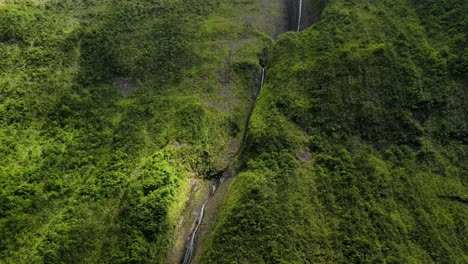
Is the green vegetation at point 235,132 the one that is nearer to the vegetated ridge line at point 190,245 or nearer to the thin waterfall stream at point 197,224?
the thin waterfall stream at point 197,224

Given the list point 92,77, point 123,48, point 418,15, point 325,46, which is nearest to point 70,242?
point 92,77

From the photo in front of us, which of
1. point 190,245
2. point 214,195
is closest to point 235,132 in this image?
point 214,195

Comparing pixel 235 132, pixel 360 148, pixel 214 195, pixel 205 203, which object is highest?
pixel 360 148

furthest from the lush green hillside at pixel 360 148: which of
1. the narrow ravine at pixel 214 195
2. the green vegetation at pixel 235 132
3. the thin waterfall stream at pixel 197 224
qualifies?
the thin waterfall stream at pixel 197 224

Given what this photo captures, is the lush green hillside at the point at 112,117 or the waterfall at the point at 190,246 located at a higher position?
the lush green hillside at the point at 112,117

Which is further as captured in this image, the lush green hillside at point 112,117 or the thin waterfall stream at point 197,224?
the thin waterfall stream at point 197,224

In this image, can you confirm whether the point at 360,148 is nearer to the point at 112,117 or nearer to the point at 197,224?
the point at 197,224
